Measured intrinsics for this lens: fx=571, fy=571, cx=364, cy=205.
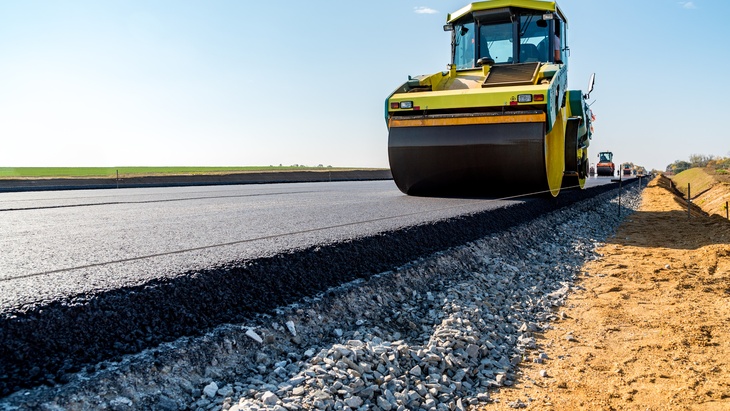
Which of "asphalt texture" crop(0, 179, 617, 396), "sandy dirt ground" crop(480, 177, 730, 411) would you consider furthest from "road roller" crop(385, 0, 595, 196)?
"sandy dirt ground" crop(480, 177, 730, 411)

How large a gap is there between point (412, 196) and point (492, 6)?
3229 millimetres

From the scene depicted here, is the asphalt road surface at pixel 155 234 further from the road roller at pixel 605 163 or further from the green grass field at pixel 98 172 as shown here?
the road roller at pixel 605 163

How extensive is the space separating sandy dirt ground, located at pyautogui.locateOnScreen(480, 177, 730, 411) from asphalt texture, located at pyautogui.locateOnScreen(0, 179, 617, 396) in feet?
4.54

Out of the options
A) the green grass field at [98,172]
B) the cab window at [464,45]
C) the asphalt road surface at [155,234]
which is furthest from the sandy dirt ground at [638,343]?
the green grass field at [98,172]

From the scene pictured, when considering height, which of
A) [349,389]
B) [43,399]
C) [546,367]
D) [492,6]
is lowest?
[546,367]

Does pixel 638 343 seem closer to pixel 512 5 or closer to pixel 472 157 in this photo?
pixel 472 157

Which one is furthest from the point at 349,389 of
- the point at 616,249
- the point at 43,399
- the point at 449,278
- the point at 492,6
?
the point at 492,6

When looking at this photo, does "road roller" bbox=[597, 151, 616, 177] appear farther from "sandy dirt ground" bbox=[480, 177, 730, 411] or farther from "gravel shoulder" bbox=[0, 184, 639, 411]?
"gravel shoulder" bbox=[0, 184, 639, 411]

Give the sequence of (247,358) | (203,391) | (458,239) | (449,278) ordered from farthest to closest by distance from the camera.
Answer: (458,239)
(449,278)
(247,358)
(203,391)

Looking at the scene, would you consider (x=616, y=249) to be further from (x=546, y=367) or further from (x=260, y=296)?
(x=260, y=296)

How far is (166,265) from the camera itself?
3.36 metres

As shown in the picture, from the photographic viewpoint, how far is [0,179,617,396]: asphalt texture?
244 centimetres

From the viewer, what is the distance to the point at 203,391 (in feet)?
8.15

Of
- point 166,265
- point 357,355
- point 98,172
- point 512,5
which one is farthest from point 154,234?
point 98,172
